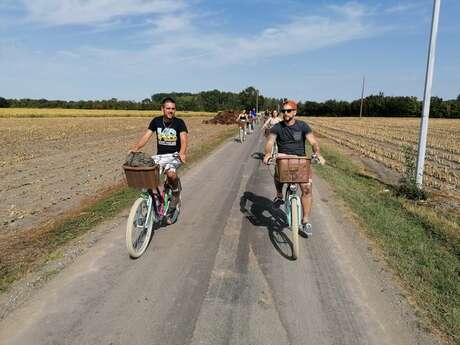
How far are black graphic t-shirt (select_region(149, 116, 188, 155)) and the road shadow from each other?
2.07 m

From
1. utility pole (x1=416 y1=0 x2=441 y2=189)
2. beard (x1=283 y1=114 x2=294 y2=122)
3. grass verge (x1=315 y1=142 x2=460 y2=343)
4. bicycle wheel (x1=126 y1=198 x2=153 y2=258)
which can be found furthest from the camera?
utility pole (x1=416 y1=0 x2=441 y2=189)

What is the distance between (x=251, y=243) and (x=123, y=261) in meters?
1.94

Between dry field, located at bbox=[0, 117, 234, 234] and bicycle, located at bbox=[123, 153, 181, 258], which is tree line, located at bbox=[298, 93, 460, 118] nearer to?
dry field, located at bbox=[0, 117, 234, 234]

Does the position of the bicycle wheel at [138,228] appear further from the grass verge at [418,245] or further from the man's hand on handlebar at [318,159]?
the grass verge at [418,245]

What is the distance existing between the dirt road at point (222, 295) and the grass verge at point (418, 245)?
314 mm

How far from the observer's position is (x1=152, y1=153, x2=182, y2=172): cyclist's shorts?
225 inches

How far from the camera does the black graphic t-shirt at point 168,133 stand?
5.92 m

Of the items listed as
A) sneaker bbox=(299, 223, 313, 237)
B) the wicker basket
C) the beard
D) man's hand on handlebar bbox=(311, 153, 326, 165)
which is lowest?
sneaker bbox=(299, 223, 313, 237)

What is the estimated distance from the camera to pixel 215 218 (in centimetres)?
702

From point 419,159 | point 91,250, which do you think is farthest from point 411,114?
point 91,250

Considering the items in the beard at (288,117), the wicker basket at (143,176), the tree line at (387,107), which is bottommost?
the wicker basket at (143,176)

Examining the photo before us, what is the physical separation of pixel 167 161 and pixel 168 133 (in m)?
0.48

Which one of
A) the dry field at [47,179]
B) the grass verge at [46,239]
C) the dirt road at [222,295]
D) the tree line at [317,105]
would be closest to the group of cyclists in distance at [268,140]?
the dirt road at [222,295]

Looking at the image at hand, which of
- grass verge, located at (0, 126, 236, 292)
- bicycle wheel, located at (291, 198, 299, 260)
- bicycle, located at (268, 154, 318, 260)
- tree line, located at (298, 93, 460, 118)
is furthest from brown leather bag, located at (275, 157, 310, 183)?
tree line, located at (298, 93, 460, 118)
